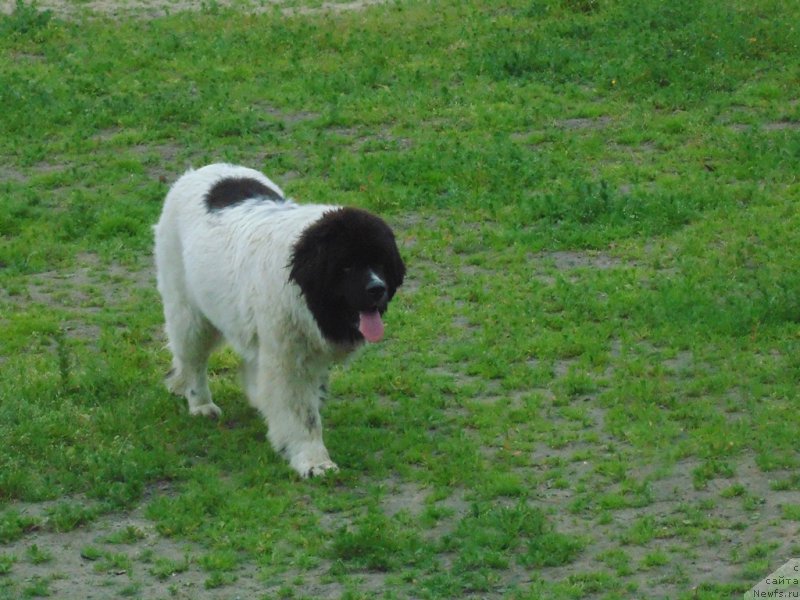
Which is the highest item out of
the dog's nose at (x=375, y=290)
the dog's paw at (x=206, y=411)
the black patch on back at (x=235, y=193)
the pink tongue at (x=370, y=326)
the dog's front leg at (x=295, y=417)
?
the black patch on back at (x=235, y=193)

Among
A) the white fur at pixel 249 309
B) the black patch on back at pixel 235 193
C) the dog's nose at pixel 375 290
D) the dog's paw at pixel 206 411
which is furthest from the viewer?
the dog's paw at pixel 206 411

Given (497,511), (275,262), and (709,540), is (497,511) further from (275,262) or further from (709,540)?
(275,262)

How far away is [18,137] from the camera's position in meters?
15.9

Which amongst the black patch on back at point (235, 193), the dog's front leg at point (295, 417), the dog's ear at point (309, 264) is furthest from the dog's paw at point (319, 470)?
the black patch on back at point (235, 193)

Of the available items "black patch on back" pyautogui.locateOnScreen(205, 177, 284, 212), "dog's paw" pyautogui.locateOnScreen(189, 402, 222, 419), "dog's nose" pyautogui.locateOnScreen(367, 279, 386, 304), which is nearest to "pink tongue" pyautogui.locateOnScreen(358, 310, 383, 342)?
"dog's nose" pyautogui.locateOnScreen(367, 279, 386, 304)

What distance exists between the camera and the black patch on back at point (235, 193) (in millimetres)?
9938

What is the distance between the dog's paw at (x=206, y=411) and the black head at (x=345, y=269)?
1438 mm

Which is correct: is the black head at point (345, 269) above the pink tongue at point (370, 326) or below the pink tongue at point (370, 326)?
above

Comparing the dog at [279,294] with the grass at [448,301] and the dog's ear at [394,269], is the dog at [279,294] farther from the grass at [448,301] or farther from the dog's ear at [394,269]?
the grass at [448,301]

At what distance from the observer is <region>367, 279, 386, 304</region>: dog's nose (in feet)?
28.7

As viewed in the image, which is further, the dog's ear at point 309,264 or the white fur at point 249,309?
the white fur at point 249,309

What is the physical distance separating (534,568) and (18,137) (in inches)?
390

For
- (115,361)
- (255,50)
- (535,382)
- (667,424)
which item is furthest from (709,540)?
(255,50)

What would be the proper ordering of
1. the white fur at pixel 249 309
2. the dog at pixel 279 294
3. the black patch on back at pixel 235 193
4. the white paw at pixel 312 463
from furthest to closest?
the black patch on back at pixel 235 193 → the white fur at pixel 249 309 → the white paw at pixel 312 463 → the dog at pixel 279 294
